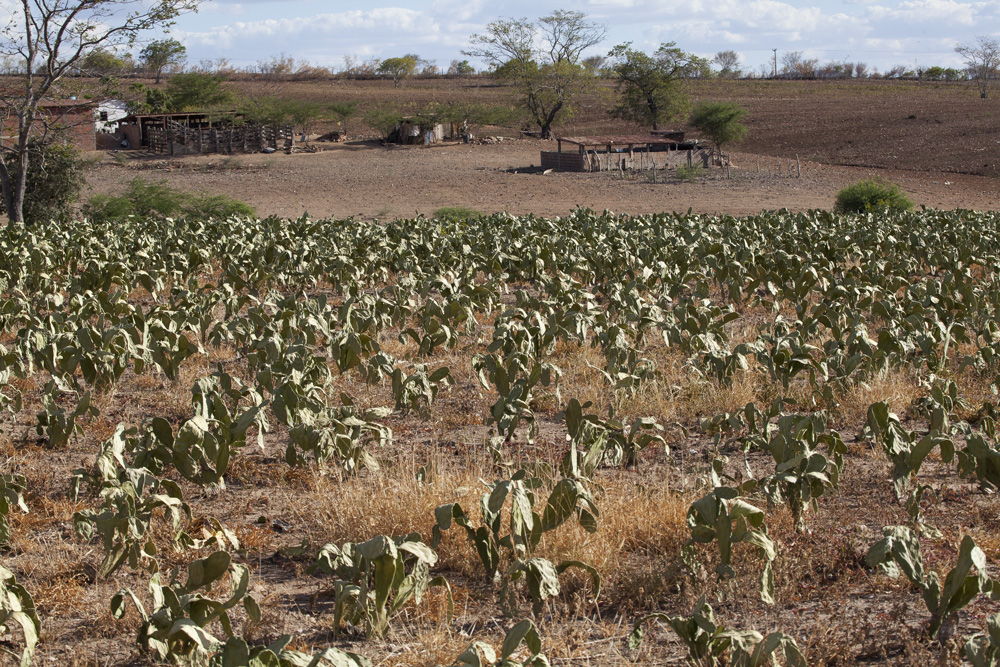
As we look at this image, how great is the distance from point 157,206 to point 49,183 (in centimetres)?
255

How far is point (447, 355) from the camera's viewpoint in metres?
8.96

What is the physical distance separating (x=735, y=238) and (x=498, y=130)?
50.3 m

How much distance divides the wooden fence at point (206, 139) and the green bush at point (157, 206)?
26385mm

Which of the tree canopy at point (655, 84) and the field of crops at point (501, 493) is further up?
the tree canopy at point (655, 84)

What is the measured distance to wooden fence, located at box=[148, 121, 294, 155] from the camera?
49.2m

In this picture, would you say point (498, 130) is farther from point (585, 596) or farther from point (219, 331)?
point (585, 596)

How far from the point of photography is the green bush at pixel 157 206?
2205 cm

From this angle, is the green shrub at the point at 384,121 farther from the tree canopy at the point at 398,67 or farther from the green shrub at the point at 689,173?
the tree canopy at the point at 398,67

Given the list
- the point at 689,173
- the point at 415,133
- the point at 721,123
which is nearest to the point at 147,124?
the point at 415,133

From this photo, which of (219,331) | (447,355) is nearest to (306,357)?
(219,331)

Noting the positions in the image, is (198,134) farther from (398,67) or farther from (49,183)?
(398,67)

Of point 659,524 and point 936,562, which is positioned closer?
point 936,562

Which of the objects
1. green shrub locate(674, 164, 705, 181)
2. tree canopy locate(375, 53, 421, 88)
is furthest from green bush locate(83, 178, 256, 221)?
tree canopy locate(375, 53, 421, 88)

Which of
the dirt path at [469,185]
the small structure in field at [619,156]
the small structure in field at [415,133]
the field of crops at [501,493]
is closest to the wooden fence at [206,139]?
the dirt path at [469,185]
